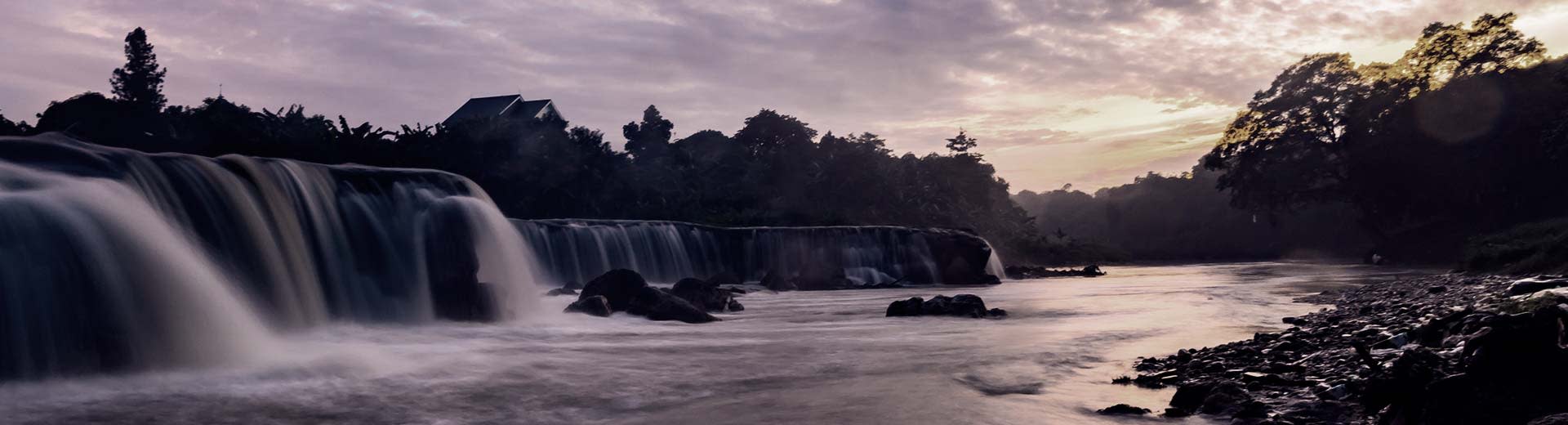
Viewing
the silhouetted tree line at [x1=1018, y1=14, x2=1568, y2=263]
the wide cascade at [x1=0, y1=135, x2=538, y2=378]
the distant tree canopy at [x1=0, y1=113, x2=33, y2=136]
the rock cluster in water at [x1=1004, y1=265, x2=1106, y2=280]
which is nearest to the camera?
the wide cascade at [x1=0, y1=135, x2=538, y2=378]

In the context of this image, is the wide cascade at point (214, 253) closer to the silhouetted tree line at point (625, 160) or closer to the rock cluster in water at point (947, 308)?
the rock cluster in water at point (947, 308)

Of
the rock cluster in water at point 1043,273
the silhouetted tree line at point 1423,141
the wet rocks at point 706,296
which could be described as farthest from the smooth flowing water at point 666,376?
the silhouetted tree line at point 1423,141

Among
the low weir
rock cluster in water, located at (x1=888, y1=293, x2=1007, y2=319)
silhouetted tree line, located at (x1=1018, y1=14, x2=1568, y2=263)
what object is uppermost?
silhouetted tree line, located at (x1=1018, y1=14, x2=1568, y2=263)

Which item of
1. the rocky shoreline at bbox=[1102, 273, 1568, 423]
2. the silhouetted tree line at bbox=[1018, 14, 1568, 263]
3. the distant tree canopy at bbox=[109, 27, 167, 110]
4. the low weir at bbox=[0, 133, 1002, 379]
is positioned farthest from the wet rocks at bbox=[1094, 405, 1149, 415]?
the distant tree canopy at bbox=[109, 27, 167, 110]

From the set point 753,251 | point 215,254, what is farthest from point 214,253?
point 753,251

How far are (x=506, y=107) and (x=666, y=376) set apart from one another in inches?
2143

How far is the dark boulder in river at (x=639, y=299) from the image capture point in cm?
1547

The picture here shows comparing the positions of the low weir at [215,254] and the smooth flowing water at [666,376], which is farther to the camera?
→ the low weir at [215,254]

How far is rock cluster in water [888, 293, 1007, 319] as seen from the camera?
15734mm

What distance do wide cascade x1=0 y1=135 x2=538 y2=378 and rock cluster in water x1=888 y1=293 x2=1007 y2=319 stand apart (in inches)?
273

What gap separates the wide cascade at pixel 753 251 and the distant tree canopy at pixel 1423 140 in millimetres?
14854

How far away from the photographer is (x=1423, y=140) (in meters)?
37.4

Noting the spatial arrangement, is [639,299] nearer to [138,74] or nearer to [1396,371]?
[1396,371]

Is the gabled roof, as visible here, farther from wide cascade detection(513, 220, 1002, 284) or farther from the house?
wide cascade detection(513, 220, 1002, 284)
